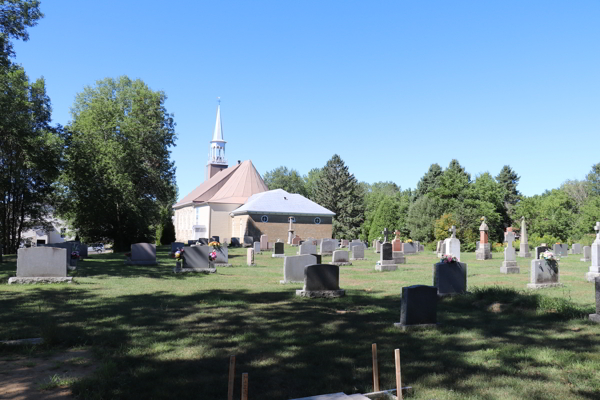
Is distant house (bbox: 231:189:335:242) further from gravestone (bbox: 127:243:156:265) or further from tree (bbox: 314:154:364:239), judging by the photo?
gravestone (bbox: 127:243:156:265)

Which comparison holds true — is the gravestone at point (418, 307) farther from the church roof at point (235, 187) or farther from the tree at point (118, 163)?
the church roof at point (235, 187)

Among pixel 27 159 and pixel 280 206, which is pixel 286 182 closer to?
pixel 280 206

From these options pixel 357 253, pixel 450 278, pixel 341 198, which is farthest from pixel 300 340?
pixel 341 198

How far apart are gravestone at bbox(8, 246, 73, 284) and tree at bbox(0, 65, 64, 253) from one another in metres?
13.8

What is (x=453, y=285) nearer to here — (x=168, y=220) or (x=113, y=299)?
(x=113, y=299)

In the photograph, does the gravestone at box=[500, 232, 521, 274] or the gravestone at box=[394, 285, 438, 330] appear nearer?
the gravestone at box=[394, 285, 438, 330]

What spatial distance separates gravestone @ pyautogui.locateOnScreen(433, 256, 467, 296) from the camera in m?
11.9

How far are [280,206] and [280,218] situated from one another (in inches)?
53.3

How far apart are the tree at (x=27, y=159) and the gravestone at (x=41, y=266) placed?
13.8 metres

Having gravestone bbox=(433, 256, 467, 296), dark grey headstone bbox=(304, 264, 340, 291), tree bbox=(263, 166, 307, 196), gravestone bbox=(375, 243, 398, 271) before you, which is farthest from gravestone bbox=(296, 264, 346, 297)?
tree bbox=(263, 166, 307, 196)

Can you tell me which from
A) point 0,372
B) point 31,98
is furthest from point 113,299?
A: point 31,98

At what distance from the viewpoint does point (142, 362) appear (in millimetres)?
5879

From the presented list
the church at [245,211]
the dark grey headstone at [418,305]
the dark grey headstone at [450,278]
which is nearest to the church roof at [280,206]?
the church at [245,211]

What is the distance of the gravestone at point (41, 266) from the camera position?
43.3 ft
